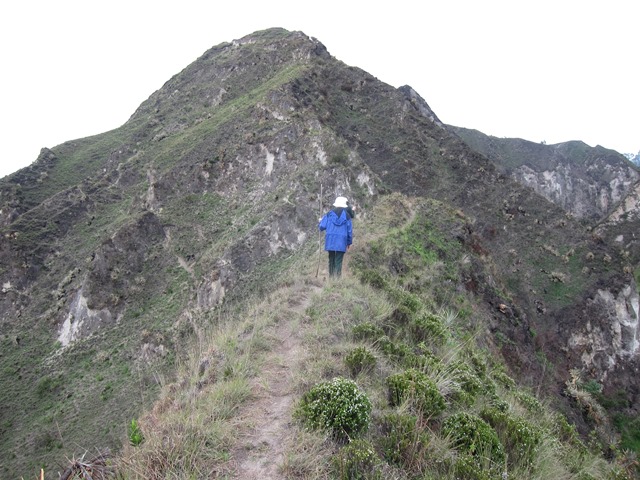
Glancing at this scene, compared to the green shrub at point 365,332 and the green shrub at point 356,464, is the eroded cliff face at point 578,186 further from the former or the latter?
the green shrub at point 356,464

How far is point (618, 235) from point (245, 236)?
Result: 57.1m

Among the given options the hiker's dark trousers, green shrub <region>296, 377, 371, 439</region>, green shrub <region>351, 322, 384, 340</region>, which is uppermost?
the hiker's dark trousers

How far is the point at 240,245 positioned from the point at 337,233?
14.7m

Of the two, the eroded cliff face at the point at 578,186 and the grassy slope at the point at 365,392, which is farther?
the eroded cliff face at the point at 578,186

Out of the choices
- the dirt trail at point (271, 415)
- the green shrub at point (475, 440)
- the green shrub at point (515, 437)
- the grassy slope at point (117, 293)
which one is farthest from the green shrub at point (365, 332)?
the grassy slope at point (117, 293)

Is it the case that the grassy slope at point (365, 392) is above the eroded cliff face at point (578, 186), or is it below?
below

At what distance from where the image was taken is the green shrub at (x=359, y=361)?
5371 mm

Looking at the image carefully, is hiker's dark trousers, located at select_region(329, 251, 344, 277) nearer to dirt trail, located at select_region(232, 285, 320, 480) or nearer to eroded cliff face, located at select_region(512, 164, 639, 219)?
dirt trail, located at select_region(232, 285, 320, 480)

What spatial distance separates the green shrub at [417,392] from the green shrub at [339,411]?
24.0 inches

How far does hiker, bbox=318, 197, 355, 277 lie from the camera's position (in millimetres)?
9672

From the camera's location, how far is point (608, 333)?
30234 millimetres

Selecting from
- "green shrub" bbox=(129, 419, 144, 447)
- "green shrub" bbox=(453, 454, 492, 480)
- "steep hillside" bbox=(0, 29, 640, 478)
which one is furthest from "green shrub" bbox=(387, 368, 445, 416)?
"steep hillside" bbox=(0, 29, 640, 478)

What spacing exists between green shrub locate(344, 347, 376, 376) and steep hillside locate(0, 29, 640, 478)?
5782mm

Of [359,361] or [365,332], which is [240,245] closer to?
[365,332]
